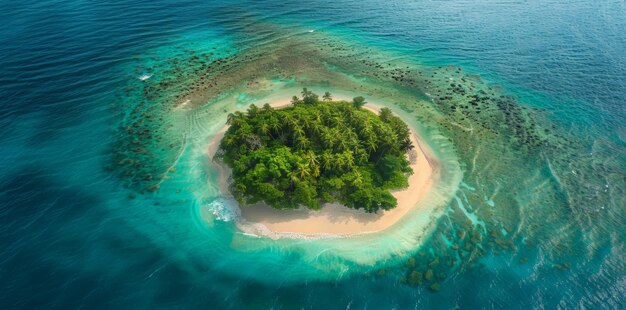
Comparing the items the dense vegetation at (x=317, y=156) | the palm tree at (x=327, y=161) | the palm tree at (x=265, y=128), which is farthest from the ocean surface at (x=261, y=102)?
the palm tree at (x=265, y=128)

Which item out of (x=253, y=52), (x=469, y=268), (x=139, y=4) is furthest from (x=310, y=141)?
(x=139, y=4)

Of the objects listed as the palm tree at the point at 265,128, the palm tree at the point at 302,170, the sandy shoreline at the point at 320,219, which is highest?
the palm tree at the point at 265,128

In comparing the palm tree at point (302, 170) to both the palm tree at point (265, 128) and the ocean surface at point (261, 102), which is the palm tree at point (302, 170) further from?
the palm tree at point (265, 128)

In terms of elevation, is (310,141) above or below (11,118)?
above

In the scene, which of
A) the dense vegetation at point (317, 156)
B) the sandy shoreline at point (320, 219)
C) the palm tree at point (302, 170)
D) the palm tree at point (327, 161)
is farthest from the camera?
the palm tree at point (327, 161)

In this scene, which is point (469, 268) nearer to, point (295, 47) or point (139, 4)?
point (295, 47)

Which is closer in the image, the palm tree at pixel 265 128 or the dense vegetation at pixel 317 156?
the dense vegetation at pixel 317 156
